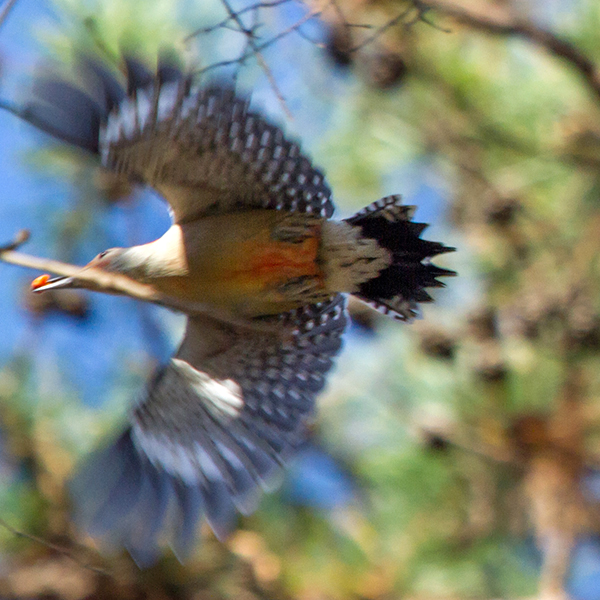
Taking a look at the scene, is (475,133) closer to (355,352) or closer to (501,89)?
(501,89)

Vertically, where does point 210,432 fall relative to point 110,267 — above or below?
below

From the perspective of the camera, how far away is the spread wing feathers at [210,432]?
2.05 m

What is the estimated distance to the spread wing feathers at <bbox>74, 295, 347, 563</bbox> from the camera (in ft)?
6.74

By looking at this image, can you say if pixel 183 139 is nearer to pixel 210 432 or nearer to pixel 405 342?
pixel 210 432

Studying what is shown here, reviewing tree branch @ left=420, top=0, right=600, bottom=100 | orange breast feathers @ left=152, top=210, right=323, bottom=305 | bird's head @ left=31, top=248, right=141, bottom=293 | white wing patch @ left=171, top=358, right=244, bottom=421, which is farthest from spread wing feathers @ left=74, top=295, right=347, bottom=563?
tree branch @ left=420, top=0, right=600, bottom=100

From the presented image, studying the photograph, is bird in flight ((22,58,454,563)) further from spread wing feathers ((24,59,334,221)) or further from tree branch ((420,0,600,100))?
tree branch ((420,0,600,100))

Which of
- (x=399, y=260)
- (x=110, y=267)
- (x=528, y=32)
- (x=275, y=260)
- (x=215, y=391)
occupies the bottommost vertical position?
(x=215, y=391)

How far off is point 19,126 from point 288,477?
1.48 m

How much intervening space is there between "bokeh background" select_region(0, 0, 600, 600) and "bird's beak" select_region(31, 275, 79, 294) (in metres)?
0.33

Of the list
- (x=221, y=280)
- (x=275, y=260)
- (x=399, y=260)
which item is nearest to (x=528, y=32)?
(x=399, y=260)

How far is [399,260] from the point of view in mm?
2168

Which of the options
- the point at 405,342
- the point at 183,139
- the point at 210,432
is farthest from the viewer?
the point at 405,342

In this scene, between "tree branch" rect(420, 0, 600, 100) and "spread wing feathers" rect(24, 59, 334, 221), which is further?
"tree branch" rect(420, 0, 600, 100)

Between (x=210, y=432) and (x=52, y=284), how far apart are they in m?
0.57
